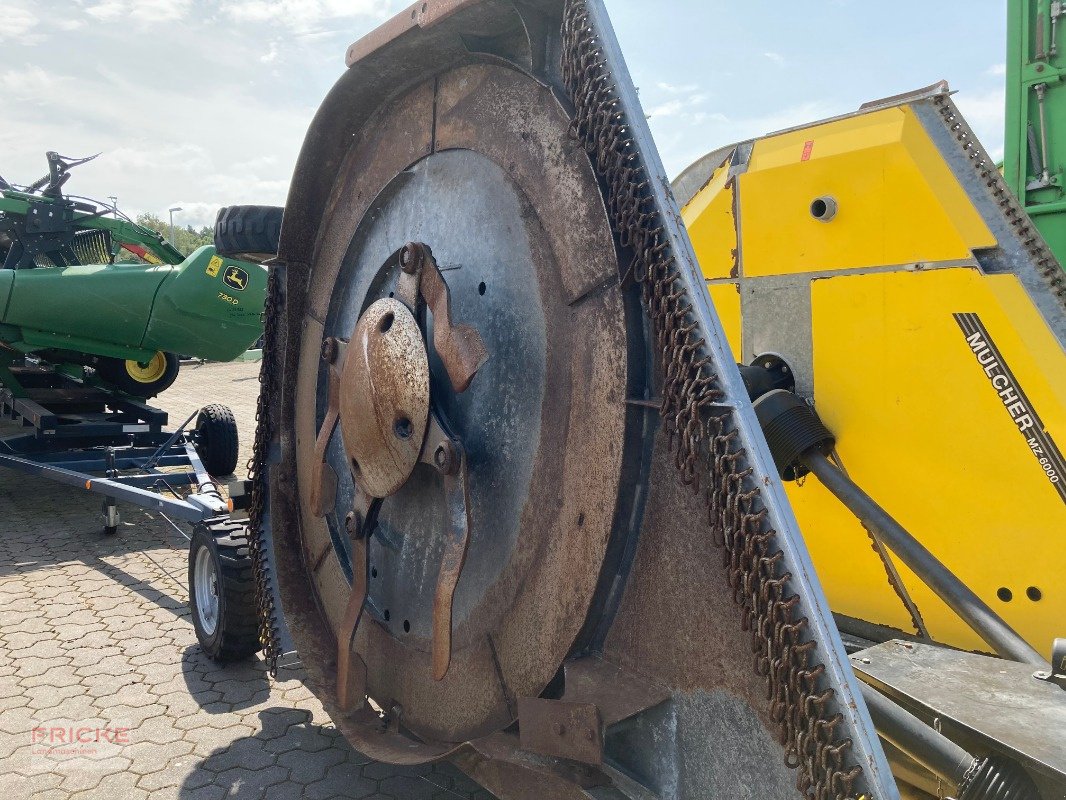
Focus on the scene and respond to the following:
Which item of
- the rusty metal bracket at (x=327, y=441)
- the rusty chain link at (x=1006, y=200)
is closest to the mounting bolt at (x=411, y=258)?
the rusty metal bracket at (x=327, y=441)

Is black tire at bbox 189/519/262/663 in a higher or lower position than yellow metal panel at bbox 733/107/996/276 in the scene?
lower

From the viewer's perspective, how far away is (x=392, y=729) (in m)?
2.17

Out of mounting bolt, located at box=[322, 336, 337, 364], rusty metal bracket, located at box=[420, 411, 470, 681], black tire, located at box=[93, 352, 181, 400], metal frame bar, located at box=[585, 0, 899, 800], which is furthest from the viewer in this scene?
black tire, located at box=[93, 352, 181, 400]

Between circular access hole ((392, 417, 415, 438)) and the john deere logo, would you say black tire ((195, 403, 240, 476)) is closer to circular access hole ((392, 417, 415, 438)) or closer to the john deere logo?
the john deere logo

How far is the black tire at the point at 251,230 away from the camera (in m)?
2.80

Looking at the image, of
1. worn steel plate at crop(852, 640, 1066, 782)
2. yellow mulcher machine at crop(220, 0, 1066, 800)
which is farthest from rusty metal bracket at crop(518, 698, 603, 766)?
worn steel plate at crop(852, 640, 1066, 782)

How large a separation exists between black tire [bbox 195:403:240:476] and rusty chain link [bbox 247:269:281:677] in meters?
5.23

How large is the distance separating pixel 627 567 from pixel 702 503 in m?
0.23

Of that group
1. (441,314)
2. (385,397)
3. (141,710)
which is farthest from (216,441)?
(441,314)

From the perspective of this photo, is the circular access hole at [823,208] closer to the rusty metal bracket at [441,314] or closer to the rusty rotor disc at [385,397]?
the rusty metal bracket at [441,314]

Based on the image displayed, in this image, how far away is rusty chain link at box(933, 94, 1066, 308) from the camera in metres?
2.35

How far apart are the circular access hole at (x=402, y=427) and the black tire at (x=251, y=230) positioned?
115cm

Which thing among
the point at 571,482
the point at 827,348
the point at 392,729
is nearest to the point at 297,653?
the point at 392,729

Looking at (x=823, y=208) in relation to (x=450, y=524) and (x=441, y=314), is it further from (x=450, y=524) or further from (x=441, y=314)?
(x=450, y=524)
